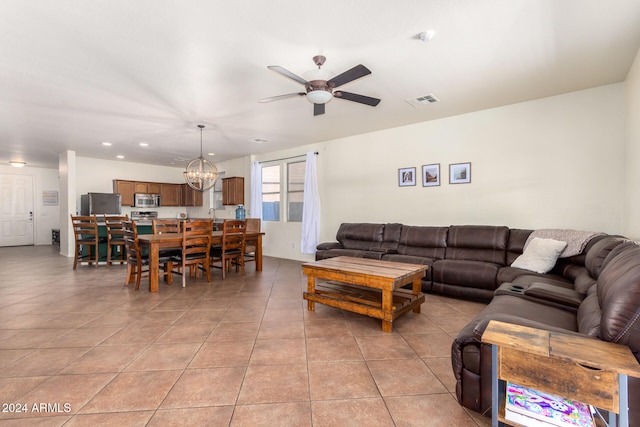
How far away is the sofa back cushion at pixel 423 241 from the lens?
168 inches

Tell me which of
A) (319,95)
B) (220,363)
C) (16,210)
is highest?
(319,95)

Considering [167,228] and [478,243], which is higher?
[167,228]

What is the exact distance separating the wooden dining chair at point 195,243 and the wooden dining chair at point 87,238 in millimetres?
2493

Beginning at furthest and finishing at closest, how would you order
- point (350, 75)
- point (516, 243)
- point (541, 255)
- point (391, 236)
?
point (391, 236)
point (516, 243)
point (541, 255)
point (350, 75)

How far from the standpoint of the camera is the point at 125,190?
809 cm

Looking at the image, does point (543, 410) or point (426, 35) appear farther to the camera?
point (426, 35)

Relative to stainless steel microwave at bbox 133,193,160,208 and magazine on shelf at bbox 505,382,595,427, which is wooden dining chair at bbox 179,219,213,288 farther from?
stainless steel microwave at bbox 133,193,160,208

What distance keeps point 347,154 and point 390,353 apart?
419cm

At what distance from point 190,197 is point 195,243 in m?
5.29

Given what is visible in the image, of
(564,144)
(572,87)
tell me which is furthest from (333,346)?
(572,87)

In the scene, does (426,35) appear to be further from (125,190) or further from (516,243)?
(125,190)

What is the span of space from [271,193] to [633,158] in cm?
610

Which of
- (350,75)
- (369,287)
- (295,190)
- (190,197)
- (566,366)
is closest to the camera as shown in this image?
(566,366)

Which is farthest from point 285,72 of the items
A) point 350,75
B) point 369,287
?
point 369,287
